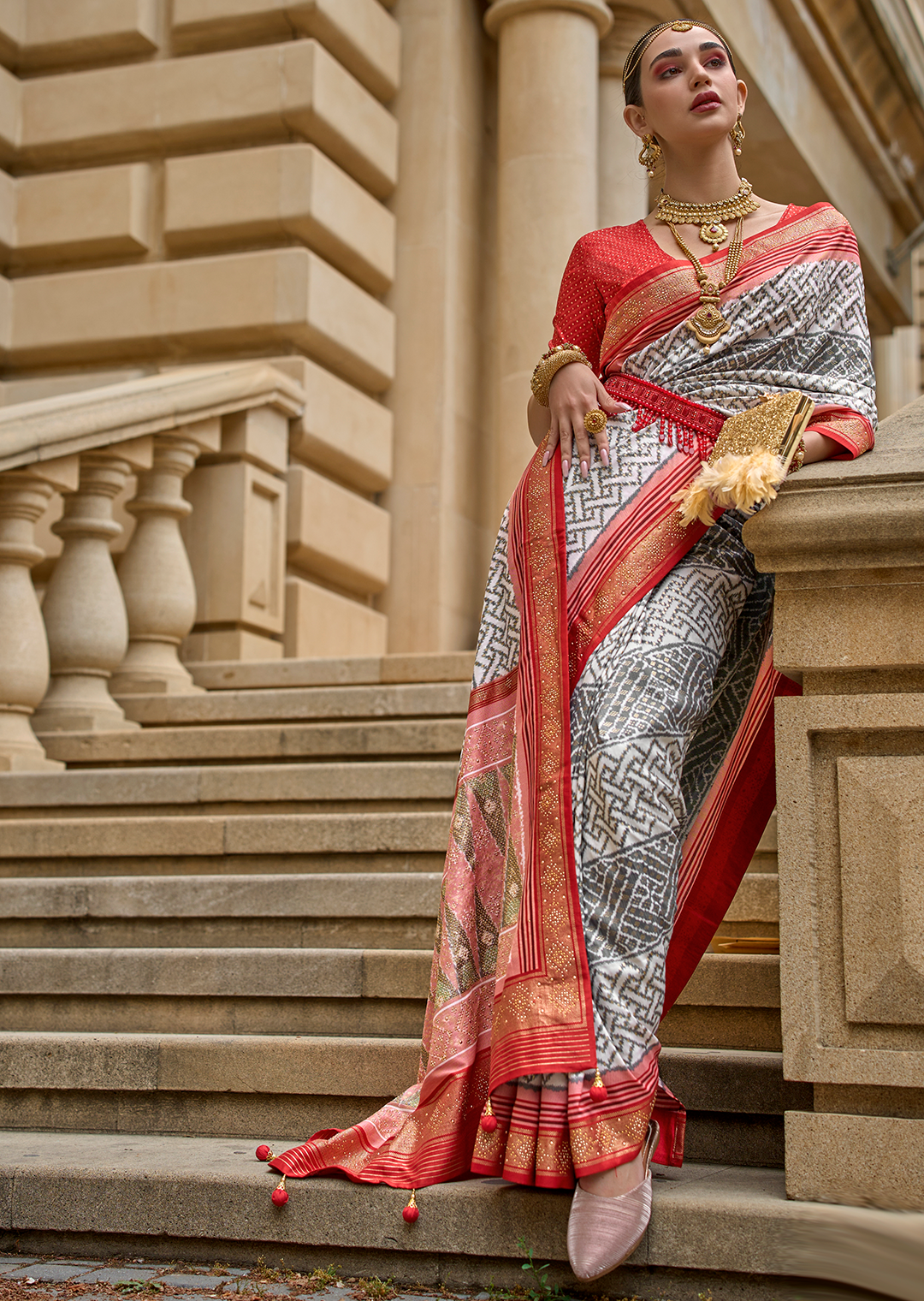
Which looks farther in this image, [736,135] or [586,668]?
[736,135]

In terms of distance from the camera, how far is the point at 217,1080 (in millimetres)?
3301

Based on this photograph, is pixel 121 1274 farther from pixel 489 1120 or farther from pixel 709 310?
pixel 709 310

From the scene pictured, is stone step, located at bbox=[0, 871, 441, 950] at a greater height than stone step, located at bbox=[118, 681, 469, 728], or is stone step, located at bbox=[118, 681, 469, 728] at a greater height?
stone step, located at bbox=[118, 681, 469, 728]

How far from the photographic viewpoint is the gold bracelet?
9.57 feet

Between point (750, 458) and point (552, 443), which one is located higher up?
point (552, 443)

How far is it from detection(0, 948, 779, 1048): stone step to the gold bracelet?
4.05 feet

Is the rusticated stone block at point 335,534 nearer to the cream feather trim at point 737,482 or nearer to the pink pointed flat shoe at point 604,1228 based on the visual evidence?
the cream feather trim at point 737,482

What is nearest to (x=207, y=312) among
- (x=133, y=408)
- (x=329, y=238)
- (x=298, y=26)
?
(x=329, y=238)

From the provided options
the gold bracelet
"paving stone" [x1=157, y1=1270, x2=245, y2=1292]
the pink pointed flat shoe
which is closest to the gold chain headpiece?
the gold bracelet

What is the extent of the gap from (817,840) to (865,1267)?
53.7 inches

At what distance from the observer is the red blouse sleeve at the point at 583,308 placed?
2.99m

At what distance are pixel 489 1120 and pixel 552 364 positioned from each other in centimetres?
140

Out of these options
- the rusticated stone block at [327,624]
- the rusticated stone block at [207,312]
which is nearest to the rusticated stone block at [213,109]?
the rusticated stone block at [207,312]

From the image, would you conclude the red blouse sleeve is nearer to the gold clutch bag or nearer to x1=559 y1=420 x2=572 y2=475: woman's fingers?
x1=559 y1=420 x2=572 y2=475: woman's fingers
